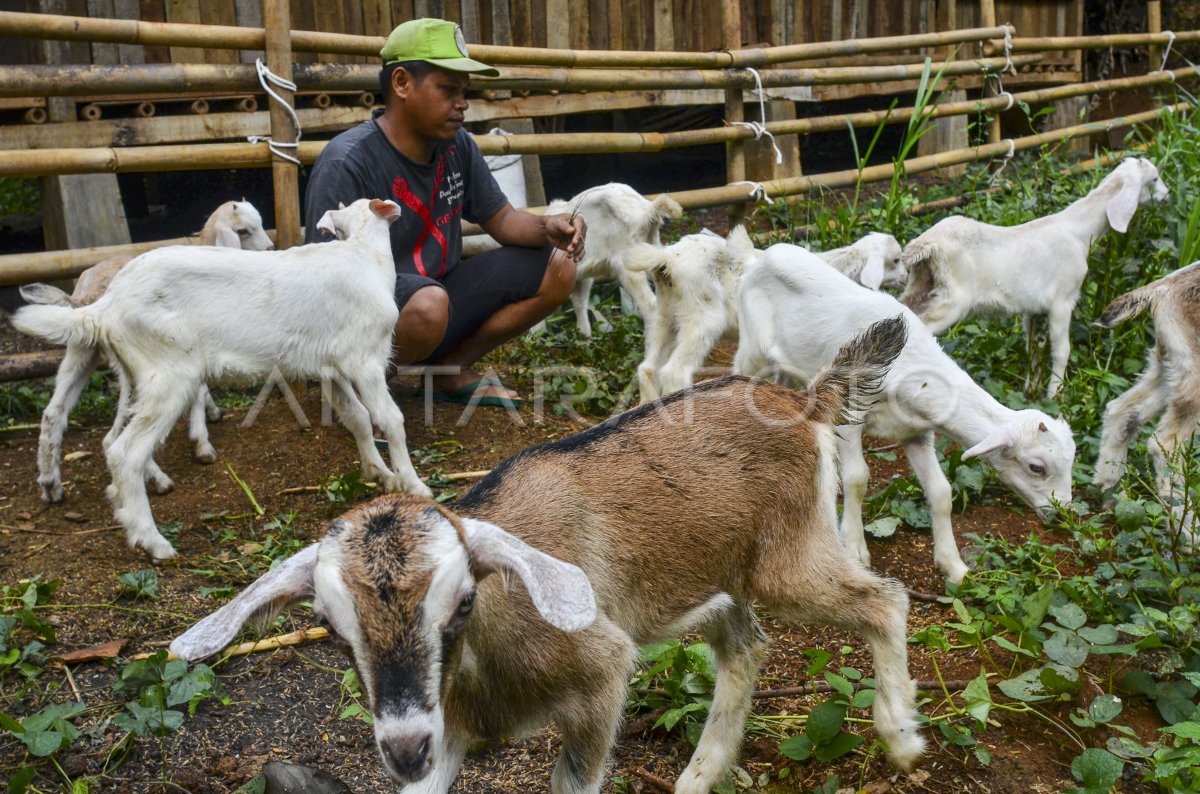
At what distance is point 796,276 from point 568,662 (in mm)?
2611

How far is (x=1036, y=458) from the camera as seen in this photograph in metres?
4.29

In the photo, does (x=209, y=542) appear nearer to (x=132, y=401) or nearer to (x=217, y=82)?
(x=132, y=401)

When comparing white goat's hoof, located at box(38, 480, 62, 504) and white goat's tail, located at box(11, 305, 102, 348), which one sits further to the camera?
white goat's hoof, located at box(38, 480, 62, 504)

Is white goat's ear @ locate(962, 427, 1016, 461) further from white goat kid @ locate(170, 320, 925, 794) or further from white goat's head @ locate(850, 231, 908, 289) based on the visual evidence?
white goat's head @ locate(850, 231, 908, 289)

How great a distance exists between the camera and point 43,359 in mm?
5320

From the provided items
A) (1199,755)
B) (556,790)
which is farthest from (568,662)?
(1199,755)

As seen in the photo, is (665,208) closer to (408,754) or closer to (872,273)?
(872,273)

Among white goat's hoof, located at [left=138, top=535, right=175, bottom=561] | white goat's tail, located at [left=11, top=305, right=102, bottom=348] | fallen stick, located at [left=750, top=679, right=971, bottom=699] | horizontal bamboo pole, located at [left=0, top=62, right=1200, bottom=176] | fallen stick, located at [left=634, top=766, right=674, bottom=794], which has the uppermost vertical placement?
horizontal bamboo pole, located at [left=0, top=62, right=1200, bottom=176]

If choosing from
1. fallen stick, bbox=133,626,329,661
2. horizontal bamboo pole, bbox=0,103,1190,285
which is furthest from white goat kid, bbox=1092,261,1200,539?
fallen stick, bbox=133,626,329,661

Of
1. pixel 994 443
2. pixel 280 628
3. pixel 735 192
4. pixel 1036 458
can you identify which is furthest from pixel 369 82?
pixel 1036 458

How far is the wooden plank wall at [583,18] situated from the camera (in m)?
6.99

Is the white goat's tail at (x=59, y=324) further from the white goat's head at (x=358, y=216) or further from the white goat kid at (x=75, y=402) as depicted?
the white goat's head at (x=358, y=216)

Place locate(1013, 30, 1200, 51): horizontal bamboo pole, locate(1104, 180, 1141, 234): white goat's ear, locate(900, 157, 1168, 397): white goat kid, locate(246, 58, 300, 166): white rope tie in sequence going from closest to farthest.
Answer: locate(246, 58, 300, 166): white rope tie, locate(900, 157, 1168, 397): white goat kid, locate(1104, 180, 1141, 234): white goat's ear, locate(1013, 30, 1200, 51): horizontal bamboo pole

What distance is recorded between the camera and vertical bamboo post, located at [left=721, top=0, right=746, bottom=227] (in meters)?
7.81
